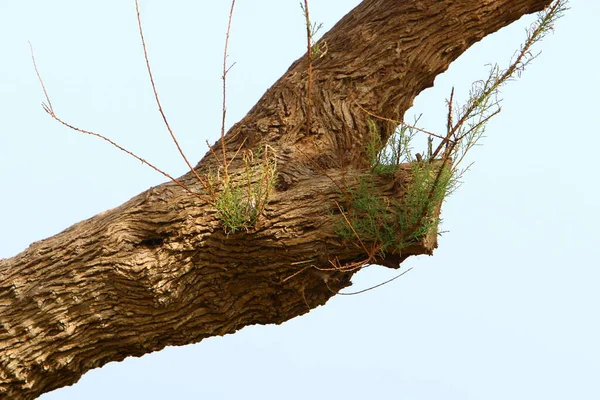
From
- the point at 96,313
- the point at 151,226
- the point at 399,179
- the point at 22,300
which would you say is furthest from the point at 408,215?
the point at 22,300

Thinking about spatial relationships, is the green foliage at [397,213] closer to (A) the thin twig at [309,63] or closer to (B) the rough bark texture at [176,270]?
(B) the rough bark texture at [176,270]

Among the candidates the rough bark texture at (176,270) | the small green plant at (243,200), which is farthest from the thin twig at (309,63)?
the small green plant at (243,200)

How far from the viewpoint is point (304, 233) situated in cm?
393

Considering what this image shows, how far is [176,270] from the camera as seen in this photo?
3.97m

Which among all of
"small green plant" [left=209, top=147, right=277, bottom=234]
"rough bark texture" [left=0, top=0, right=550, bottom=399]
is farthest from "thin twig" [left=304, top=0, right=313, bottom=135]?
"small green plant" [left=209, top=147, right=277, bottom=234]

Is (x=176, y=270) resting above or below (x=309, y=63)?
below

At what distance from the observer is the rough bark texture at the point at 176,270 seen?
13.0 ft

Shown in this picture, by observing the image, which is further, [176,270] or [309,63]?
[309,63]

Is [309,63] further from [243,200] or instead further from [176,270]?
[176,270]

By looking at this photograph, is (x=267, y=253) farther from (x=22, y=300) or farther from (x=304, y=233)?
(x=22, y=300)

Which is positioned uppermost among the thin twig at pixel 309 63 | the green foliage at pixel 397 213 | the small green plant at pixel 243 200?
the thin twig at pixel 309 63

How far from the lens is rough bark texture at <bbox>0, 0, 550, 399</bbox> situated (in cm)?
395

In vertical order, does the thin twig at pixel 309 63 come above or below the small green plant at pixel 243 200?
above

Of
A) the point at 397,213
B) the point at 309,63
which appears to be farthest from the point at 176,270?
the point at 309,63
